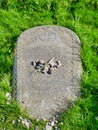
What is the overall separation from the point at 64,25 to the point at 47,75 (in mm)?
1127

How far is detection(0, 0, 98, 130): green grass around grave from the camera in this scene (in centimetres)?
511

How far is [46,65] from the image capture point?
5.62m

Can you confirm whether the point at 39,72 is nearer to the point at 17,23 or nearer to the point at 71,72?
the point at 71,72

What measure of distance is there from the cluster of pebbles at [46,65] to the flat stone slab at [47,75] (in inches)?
2.0

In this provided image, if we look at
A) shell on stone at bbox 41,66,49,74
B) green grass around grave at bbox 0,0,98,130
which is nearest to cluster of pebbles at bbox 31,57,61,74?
shell on stone at bbox 41,66,49,74

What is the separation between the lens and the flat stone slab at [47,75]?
5270 mm

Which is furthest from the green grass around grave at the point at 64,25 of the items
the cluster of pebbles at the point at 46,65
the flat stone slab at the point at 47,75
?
the cluster of pebbles at the point at 46,65

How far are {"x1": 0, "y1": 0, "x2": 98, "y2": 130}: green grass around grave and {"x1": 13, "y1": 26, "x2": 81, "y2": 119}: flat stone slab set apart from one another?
101mm

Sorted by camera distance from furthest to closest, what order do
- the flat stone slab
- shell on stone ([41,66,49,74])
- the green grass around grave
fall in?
shell on stone ([41,66,49,74]), the flat stone slab, the green grass around grave

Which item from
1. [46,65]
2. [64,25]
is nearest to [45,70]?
[46,65]

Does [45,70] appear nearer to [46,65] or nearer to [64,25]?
[46,65]

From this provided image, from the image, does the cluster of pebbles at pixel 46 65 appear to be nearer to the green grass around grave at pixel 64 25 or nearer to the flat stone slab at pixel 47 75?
the flat stone slab at pixel 47 75

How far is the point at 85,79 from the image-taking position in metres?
5.47

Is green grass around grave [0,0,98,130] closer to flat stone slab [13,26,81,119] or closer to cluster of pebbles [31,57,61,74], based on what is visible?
flat stone slab [13,26,81,119]
